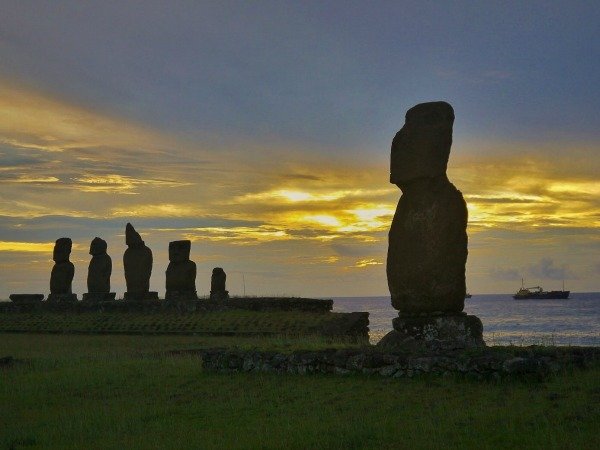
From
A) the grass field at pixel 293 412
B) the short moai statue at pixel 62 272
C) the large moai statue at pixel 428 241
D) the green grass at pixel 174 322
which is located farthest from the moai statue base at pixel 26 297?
the large moai statue at pixel 428 241

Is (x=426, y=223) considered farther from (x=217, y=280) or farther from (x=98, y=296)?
(x=98, y=296)

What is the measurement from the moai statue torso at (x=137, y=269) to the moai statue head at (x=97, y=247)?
3.37 m

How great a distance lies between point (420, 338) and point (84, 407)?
7.67 meters

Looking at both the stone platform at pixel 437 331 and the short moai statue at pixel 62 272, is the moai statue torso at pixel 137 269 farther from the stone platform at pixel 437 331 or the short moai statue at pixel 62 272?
the stone platform at pixel 437 331

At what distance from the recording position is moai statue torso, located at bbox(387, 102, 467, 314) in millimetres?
17312

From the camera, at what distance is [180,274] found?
42812 millimetres

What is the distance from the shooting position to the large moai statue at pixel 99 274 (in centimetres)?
4691

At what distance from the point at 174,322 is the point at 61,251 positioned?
14.7 m

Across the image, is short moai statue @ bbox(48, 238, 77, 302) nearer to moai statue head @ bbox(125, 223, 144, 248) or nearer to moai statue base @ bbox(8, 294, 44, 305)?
moai statue base @ bbox(8, 294, 44, 305)

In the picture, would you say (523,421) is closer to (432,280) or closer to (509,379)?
(509,379)

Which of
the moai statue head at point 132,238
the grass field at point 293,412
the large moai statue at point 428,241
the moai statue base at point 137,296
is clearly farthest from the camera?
the moai statue head at point 132,238

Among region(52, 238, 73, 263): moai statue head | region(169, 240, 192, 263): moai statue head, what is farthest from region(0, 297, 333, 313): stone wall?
region(52, 238, 73, 263): moai statue head

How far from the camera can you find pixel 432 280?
17297mm

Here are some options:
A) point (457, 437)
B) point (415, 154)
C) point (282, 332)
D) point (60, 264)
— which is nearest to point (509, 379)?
point (457, 437)
